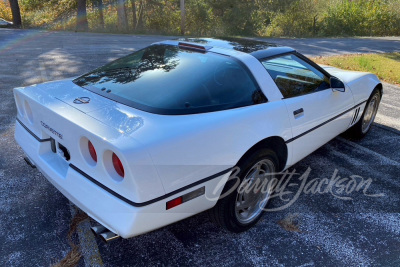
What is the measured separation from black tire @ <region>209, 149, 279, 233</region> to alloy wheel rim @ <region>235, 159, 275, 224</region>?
11mm

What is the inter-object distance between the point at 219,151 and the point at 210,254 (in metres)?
0.81

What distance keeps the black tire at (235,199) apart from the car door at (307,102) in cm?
38

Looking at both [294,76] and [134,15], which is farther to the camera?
[134,15]

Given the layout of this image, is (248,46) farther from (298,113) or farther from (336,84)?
(336,84)

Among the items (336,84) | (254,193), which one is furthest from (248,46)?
(254,193)

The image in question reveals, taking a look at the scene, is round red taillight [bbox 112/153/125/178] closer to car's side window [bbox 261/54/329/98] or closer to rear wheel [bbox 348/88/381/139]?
car's side window [bbox 261/54/329/98]

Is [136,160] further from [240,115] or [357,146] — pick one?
[357,146]

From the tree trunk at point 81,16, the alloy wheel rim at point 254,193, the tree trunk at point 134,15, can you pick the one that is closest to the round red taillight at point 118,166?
the alloy wheel rim at point 254,193

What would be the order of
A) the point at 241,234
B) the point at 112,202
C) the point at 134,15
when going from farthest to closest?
the point at 134,15 < the point at 241,234 < the point at 112,202

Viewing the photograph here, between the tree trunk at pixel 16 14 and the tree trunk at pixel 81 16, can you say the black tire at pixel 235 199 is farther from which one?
the tree trunk at pixel 16 14

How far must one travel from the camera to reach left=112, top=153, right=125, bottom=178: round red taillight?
1.93 meters

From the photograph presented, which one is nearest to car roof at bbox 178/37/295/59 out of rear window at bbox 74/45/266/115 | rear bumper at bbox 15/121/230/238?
rear window at bbox 74/45/266/115

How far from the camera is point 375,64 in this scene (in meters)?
9.97

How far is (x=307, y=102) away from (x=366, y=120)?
1.97m
